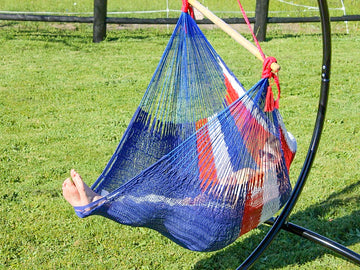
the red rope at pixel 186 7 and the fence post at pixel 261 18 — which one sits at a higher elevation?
the red rope at pixel 186 7

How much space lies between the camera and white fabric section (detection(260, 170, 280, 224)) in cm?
225

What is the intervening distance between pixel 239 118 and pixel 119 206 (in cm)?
61

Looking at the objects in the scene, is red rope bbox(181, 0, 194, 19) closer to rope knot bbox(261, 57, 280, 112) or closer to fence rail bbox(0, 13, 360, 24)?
rope knot bbox(261, 57, 280, 112)

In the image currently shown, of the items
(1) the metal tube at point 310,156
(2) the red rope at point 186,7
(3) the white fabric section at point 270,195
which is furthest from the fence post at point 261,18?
(3) the white fabric section at point 270,195

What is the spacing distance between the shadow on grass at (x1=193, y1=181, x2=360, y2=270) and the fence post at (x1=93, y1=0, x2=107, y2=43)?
15.9ft

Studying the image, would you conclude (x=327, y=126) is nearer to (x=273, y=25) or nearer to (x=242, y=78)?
(x=242, y=78)

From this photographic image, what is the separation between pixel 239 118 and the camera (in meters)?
2.22

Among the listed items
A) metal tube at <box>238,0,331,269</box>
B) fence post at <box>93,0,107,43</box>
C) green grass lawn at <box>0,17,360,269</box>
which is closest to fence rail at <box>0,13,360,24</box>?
fence post at <box>93,0,107,43</box>

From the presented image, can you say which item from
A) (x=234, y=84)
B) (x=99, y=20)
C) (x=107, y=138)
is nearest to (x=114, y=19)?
(x=99, y=20)

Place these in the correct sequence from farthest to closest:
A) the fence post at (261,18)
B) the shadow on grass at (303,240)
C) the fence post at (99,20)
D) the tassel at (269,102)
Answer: the fence post at (261,18)
the fence post at (99,20)
the shadow on grass at (303,240)
the tassel at (269,102)

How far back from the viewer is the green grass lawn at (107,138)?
2844 millimetres

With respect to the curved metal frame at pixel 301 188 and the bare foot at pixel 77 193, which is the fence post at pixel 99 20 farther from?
the curved metal frame at pixel 301 188

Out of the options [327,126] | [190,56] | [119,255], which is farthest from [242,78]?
[119,255]

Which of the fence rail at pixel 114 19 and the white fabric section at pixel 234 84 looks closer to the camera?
the white fabric section at pixel 234 84
